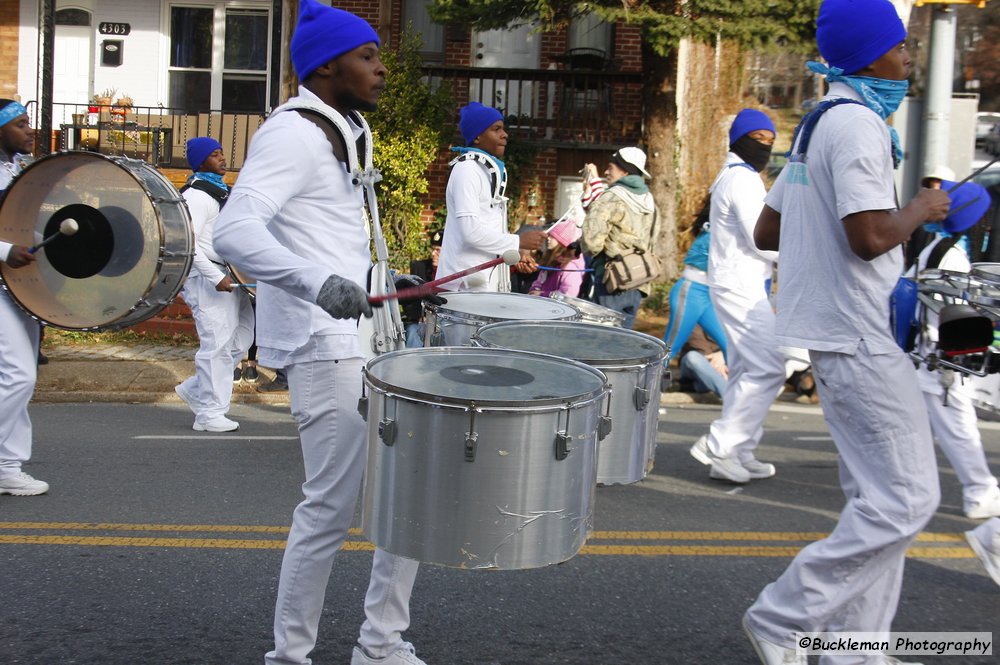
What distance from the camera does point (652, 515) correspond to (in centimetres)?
617

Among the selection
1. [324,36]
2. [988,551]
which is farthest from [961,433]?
[324,36]

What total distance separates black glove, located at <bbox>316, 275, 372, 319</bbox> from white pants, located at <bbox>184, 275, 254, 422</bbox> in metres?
5.38

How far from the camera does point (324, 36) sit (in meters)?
3.55

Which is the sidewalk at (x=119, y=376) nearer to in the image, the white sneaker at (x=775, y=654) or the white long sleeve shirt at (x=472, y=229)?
the white long sleeve shirt at (x=472, y=229)

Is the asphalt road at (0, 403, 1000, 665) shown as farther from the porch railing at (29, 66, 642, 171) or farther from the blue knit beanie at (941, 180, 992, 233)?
the porch railing at (29, 66, 642, 171)

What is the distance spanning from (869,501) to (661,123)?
11.6 m

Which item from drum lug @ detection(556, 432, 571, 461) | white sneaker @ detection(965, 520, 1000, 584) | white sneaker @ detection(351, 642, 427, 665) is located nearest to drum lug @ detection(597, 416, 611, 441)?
drum lug @ detection(556, 432, 571, 461)

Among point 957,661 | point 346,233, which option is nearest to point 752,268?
point 957,661

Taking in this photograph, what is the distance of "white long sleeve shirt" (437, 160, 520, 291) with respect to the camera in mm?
6188

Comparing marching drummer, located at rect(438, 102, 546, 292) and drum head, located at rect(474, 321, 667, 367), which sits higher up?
marching drummer, located at rect(438, 102, 546, 292)

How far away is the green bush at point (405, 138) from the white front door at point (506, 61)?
4.60 feet

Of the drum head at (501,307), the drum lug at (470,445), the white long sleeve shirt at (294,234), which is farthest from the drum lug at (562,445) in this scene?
the drum head at (501,307)

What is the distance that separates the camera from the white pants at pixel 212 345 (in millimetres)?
8336

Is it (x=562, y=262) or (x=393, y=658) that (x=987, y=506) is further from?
(x=562, y=262)
